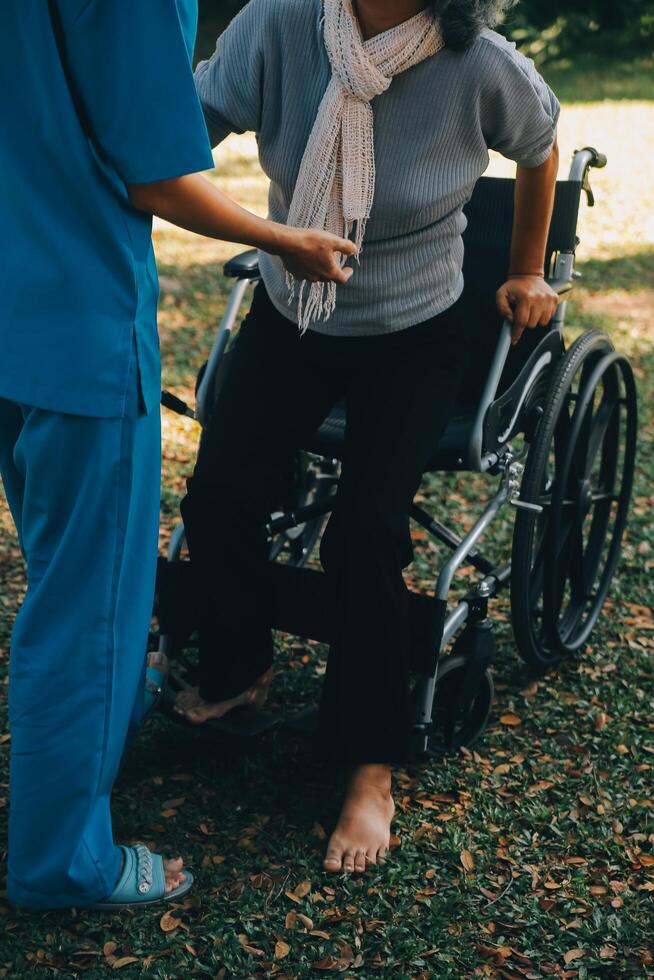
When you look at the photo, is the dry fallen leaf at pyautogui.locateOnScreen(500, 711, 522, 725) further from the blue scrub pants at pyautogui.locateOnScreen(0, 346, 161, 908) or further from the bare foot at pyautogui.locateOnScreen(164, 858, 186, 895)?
the blue scrub pants at pyautogui.locateOnScreen(0, 346, 161, 908)

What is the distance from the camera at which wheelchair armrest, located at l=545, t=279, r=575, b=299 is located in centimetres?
275

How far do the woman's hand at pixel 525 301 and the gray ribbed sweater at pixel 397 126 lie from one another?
0.76ft

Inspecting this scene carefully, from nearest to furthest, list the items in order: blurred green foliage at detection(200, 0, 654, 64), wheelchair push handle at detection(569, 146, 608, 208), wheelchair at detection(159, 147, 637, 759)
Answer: wheelchair at detection(159, 147, 637, 759) → wheelchair push handle at detection(569, 146, 608, 208) → blurred green foliage at detection(200, 0, 654, 64)

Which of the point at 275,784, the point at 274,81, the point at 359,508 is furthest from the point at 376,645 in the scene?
the point at 274,81

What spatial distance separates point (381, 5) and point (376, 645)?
1222 millimetres

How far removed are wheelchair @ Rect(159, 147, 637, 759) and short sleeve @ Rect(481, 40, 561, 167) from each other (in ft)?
1.21

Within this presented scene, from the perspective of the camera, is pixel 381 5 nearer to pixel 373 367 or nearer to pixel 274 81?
pixel 274 81

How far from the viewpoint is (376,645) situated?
230 cm

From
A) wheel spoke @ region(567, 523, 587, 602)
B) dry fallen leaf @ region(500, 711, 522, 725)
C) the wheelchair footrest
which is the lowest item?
dry fallen leaf @ region(500, 711, 522, 725)

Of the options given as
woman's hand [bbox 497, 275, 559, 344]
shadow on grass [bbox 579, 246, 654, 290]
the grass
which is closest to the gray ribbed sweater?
woman's hand [bbox 497, 275, 559, 344]

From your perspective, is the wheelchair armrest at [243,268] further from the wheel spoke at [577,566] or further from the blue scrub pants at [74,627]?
the wheel spoke at [577,566]

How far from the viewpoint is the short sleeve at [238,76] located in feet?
7.56

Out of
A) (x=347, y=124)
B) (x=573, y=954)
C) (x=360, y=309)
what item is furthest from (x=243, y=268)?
(x=573, y=954)

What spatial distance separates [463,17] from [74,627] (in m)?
1.31
